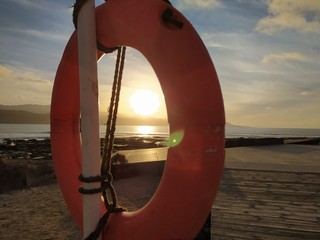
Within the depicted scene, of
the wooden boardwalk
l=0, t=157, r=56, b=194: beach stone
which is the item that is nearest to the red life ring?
the wooden boardwalk

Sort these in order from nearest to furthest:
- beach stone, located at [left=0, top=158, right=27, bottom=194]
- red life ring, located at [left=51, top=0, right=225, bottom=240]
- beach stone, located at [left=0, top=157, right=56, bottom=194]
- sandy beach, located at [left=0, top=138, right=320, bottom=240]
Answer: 1. red life ring, located at [left=51, top=0, right=225, bottom=240]
2. sandy beach, located at [left=0, top=138, right=320, bottom=240]
3. beach stone, located at [left=0, top=158, right=27, bottom=194]
4. beach stone, located at [left=0, top=157, right=56, bottom=194]

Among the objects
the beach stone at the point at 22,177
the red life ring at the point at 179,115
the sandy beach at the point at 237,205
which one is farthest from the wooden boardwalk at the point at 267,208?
the beach stone at the point at 22,177

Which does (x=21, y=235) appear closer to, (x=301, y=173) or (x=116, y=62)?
(x=116, y=62)

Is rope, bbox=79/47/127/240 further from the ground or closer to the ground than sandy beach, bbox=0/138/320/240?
further from the ground

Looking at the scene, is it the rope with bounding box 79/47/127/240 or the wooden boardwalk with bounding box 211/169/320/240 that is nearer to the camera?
the rope with bounding box 79/47/127/240

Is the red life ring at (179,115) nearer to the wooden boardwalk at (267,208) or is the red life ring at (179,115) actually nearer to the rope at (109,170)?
the rope at (109,170)

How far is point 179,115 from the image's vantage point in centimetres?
174

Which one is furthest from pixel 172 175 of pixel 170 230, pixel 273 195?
pixel 273 195

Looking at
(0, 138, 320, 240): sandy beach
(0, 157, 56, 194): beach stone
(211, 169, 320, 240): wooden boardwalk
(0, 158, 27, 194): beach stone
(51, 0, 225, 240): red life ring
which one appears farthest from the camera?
(0, 157, 56, 194): beach stone

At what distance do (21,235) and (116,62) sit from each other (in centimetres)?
344

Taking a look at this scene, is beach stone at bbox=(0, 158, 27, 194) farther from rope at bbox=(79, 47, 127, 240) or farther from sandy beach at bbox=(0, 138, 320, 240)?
rope at bbox=(79, 47, 127, 240)

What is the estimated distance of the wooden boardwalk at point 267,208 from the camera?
Result: 106 inches

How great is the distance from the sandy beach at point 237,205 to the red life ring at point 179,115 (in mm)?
1044

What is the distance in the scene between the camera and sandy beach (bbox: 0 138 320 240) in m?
2.80
